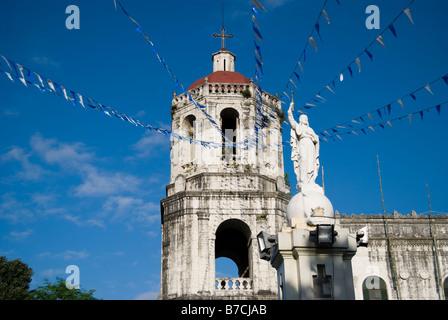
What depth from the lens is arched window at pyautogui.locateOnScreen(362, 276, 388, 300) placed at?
85.5 feet

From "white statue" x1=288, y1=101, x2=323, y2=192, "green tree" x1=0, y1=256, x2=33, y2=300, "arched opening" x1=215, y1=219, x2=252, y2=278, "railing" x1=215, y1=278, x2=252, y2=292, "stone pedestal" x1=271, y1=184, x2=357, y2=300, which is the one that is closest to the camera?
"stone pedestal" x1=271, y1=184, x2=357, y2=300

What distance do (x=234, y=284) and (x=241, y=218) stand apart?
113 inches

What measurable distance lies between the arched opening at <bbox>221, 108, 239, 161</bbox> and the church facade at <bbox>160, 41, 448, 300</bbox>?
5cm

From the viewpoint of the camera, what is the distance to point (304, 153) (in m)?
11.2

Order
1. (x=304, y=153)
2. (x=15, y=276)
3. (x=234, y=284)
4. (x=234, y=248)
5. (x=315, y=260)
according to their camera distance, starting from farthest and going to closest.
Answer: (x=15, y=276) < (x=234, y=248) < (x=234, y=284) < (x=304, y=153) < (x=315, y=260)

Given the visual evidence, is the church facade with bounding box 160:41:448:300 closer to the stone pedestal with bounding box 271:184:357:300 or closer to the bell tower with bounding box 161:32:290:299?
the bell tower with bounding box 161:32:290:299

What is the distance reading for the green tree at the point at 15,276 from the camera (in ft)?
115

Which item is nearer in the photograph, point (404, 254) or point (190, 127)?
point (404, 254)

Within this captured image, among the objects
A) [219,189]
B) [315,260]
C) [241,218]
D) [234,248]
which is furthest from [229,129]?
[315,260]

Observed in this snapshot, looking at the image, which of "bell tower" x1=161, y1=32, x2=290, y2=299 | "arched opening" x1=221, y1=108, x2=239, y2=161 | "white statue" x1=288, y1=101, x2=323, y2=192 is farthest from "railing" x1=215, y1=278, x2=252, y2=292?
"white statue" x1=288, y1=101, x2=323, y2=192

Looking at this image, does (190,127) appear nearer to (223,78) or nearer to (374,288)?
(223,78)

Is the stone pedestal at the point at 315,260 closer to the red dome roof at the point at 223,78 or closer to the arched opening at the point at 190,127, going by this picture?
the arched opening at the point at 190,127
